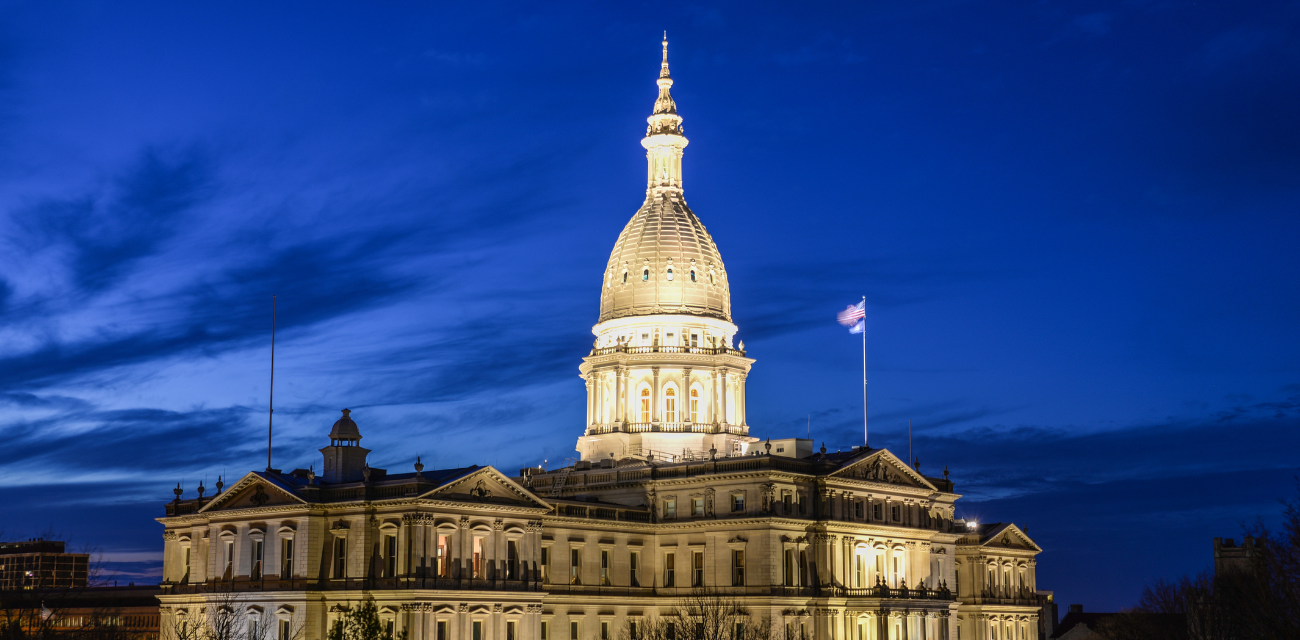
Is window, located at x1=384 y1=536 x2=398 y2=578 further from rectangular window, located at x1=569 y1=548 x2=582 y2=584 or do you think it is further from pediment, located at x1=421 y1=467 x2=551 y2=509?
rectangular window, located at x1=569 y1=548 x2=582 y2=584

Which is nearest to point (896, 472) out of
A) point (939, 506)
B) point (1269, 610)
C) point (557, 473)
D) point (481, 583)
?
point (939, 506)

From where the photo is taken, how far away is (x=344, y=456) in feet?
334

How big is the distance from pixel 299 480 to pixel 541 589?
1670 centimetres

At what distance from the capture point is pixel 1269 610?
54.3 m

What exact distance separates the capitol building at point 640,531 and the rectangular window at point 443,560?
82mm

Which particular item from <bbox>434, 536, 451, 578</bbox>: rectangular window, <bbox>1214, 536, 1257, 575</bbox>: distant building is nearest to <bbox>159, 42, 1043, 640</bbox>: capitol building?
<bbox>434, 536, 451, 578</bbox>: rectangular window

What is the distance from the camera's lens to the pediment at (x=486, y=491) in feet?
313

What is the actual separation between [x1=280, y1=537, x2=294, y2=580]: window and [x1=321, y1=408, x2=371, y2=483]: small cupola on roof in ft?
18.7

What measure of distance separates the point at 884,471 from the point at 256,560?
43473 mm

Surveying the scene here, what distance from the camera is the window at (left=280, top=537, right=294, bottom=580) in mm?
96000

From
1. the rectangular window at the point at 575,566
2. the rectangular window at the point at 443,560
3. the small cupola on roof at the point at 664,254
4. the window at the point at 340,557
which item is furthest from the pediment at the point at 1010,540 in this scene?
the window at the point at 340,557

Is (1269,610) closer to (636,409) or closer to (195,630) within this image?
(195,630)

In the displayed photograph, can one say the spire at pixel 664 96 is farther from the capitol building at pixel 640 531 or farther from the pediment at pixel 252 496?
the pediment at pixel 252 496

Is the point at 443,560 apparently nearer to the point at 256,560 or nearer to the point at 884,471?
the point at 256,560
